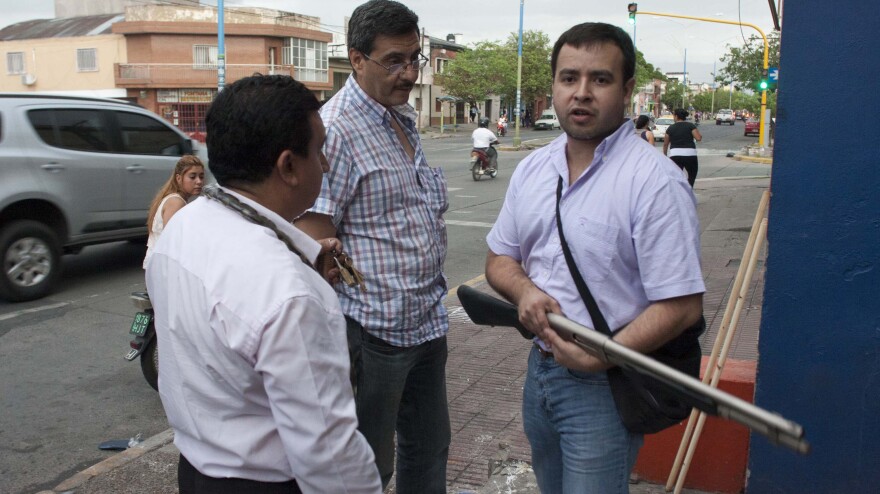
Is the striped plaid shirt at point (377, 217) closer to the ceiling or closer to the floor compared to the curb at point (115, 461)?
closer to the ceiling

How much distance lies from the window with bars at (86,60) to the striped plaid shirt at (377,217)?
4696 centimetres

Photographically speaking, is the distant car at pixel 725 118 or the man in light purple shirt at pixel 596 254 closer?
the man in light purple shirt at pixel 596 254

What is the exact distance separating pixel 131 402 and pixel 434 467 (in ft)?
9.51

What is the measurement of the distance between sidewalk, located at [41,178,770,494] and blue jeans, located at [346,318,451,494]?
2.41 feet

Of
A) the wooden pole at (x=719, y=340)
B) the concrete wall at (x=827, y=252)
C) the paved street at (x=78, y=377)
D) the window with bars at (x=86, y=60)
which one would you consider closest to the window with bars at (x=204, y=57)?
the window with bars at (x=86, y=60)

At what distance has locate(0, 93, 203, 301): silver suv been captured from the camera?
7172mm

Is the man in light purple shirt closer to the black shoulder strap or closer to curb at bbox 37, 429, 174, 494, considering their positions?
the black shoulder strap

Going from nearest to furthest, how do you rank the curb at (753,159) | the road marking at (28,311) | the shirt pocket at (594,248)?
the shirt pocket at (594,248) → the road marking at (28,311) → the curb at (753,159)

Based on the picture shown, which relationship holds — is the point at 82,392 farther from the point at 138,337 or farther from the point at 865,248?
the point at 865,248

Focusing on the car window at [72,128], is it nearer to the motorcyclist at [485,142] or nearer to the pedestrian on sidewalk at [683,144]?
the pedestrian on sidewalk at [683,144]

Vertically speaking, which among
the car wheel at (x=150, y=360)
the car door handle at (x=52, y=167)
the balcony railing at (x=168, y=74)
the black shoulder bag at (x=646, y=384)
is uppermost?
the balcony railing at (x=168, y=74)

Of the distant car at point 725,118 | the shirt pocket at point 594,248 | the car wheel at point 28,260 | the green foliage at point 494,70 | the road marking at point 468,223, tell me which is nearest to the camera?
the shirt pocket at point 594,248

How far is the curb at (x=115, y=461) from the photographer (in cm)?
382

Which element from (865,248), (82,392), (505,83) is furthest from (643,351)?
(505,83)
